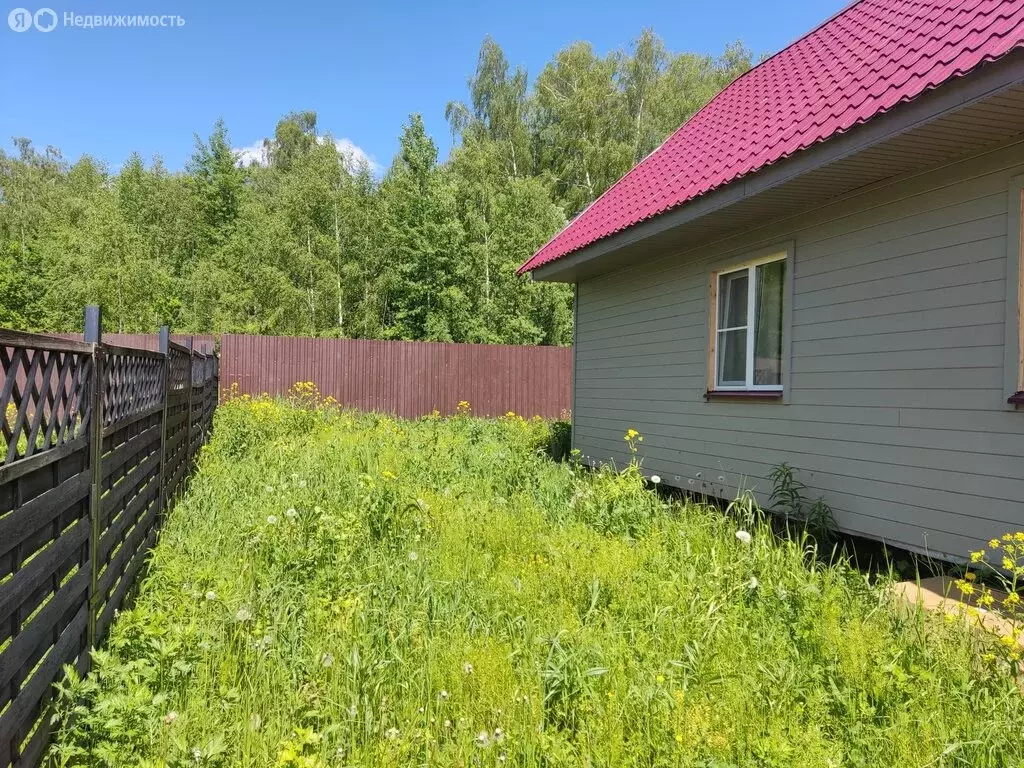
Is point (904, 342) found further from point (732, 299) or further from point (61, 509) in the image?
point (61, 509)

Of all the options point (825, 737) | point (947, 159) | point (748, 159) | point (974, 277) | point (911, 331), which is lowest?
point (825, 737)

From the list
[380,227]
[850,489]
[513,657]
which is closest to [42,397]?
[513,657]

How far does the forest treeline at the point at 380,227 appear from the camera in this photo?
2027 cm

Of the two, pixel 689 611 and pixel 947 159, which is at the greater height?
pixel 947 159

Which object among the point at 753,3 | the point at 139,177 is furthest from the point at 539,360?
the point at 139,177

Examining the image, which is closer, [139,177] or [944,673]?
[944,673]

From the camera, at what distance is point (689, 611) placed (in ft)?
9.57

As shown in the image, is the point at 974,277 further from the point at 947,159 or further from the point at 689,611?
the point at 689,611

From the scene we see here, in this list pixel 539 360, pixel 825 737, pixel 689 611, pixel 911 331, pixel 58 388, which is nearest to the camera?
pixel 58 388

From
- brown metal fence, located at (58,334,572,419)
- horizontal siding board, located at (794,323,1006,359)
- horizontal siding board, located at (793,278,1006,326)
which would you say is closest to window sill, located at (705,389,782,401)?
horizontal siding board, located at (794,323,1006,359)

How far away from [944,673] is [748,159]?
3748mm

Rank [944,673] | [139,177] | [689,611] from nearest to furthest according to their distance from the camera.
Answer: [944,673]
[689,611]
[139,177]

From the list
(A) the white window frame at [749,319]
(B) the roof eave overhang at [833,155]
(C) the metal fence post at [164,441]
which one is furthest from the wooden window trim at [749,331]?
(C) the metal fence post at [164,441]

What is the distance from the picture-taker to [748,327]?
5613 mm
